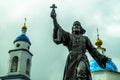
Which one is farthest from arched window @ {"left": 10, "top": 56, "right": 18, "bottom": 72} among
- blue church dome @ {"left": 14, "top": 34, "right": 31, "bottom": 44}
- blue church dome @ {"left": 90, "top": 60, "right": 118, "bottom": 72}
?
blue church dome @ {"left": 90, "top": 60, "right": 118, "bottom": 72}

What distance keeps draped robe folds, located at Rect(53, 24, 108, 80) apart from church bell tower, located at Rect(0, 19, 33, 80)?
35.5 m

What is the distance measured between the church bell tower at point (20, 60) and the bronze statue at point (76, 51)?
3551 cm

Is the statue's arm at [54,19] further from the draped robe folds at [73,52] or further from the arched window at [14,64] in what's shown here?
the arched window at [14,64]

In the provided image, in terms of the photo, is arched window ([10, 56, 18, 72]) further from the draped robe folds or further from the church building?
the draped robe folds

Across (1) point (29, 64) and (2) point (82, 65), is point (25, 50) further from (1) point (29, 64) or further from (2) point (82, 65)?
(2) point (82, 65)

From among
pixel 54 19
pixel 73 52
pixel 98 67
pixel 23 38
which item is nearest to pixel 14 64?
pixel 23 38

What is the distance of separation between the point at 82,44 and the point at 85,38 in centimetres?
20

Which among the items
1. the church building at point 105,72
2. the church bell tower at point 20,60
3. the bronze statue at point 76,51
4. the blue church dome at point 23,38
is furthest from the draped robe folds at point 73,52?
the blue church dome at point 23,38

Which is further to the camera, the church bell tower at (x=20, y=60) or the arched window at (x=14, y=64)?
the arched window at (x=14, y=64)

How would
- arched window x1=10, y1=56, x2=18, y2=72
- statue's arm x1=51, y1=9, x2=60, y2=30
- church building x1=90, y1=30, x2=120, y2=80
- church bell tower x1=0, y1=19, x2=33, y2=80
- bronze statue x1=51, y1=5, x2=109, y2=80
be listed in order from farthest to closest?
arched window x1=10, y1=56, x2=18, y2=72 < church bell tower x1=0, y1=19, x2=33, y2=80 < church building x1=90, y1=30, x2=120, y2=80 < statue's arm x1=51, y1=9, x2=60, y2=30 < bronze statue x1=51, y1=5, x2=109, y2=80

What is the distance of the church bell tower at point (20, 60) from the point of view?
43.6 metres

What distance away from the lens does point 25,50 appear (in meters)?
46.1

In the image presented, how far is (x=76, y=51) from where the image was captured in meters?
7.99

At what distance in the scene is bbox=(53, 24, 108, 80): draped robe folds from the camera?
7828 millimetres
